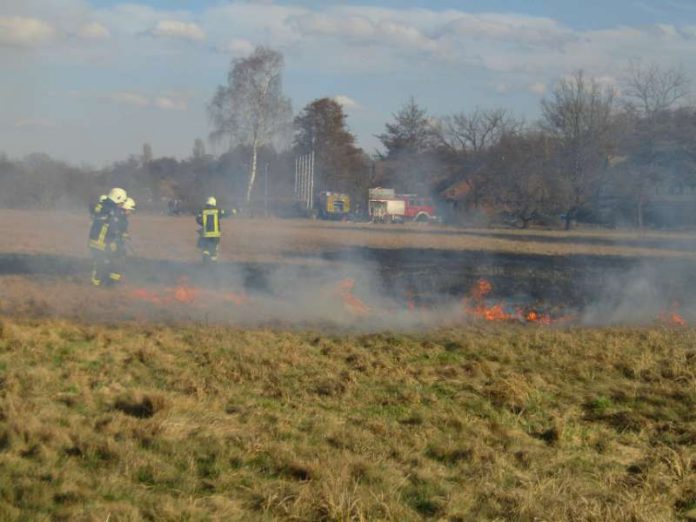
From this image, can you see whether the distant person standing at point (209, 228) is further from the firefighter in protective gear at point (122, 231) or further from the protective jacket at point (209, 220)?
the firefighter in protective gear at point (122, 231)

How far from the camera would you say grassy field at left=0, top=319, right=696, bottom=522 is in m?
4.87

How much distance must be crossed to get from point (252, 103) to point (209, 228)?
9637mm

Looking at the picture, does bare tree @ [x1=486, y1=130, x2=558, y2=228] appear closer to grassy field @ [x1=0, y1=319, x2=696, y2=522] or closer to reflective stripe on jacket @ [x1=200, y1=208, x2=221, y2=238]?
reflective stripe on jacket @ [x1=200, y1=208, x2=221, y2=238]

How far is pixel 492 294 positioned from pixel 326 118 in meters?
23.5

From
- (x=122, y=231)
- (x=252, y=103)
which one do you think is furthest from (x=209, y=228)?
(x=252, y=103)

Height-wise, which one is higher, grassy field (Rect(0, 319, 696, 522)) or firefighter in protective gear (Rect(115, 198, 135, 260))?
firefighter in protective gear (Rect(115, 198, 135, 260))

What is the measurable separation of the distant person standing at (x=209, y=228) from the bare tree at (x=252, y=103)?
8.04m

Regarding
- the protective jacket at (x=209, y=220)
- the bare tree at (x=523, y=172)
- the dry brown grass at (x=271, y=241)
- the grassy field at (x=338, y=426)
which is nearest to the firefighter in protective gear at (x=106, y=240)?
the protective jacket at (x=209, y=220)

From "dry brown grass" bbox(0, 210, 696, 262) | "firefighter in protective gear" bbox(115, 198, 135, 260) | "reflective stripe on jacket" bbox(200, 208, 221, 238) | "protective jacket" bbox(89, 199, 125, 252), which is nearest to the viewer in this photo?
"protective jacket" bbox(89, 199, 125, 252)

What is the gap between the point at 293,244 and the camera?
26156mm

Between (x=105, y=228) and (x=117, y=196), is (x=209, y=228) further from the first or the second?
(x=105, y=228)

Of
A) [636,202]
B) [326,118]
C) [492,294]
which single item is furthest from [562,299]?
[326,118]

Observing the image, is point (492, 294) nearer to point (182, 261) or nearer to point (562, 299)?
point (562, 299)

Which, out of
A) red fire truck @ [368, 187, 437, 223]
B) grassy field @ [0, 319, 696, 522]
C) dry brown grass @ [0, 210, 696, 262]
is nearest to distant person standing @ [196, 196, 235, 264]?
dry brown grass @ [0, 210, 696, 262]
